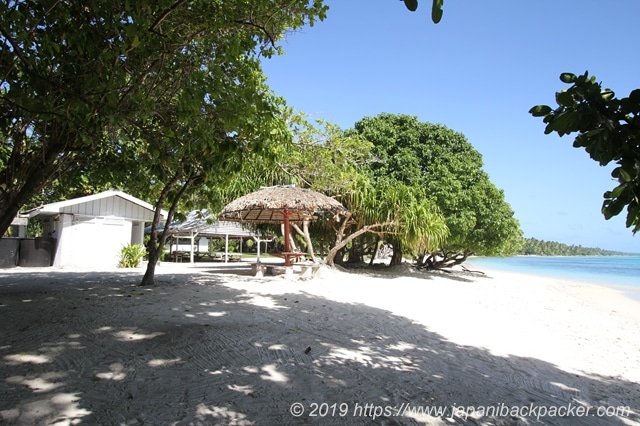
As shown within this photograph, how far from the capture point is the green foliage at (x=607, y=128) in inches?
63.5

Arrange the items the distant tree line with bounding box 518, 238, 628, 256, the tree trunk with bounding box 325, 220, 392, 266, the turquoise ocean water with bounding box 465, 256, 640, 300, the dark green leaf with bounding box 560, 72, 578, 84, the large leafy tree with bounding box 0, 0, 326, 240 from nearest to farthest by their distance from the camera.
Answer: the dark green leaf with bounding box 560, 72, 578, 84
the large leafy tree with bounding box 0, 0, 326, 240
the tree trunk with bounding box 325, 220, 392, 266
the turquoise ocean water with bounding box 465, 256, 640, 300
the distant tree line with bounding box 518, 238, 628, 256

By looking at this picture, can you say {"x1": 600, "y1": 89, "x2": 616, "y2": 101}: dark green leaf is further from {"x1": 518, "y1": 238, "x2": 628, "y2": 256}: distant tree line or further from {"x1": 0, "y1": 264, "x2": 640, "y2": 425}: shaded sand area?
{"x1": 518, "y1": 238, "x2": 628, "y2": 256}: distant tree line

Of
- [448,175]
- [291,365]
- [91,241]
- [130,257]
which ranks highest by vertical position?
[448,175]

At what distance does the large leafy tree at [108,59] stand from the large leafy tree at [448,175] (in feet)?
34.7

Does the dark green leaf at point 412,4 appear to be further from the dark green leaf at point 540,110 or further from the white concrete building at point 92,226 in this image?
the white concrete building at point 92,226

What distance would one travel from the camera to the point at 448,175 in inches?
634

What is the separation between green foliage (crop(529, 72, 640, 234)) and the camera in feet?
5.29

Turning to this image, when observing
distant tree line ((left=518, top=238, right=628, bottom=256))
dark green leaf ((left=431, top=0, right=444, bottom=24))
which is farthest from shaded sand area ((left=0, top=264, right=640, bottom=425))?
distant tree line ((left=518, top=238, right=628, bottom=256))

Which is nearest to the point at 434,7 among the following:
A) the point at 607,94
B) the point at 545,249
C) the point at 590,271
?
the point at 607,94

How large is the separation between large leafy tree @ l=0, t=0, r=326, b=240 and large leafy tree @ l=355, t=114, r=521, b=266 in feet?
34.7

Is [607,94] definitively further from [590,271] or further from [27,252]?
[590,271]

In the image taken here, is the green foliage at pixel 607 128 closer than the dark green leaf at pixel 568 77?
Yes

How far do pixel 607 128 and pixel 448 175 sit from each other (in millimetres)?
15107

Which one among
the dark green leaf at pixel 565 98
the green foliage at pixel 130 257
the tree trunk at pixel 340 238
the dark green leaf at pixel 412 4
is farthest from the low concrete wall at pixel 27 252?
the dark green leaf at pixel 565 98
